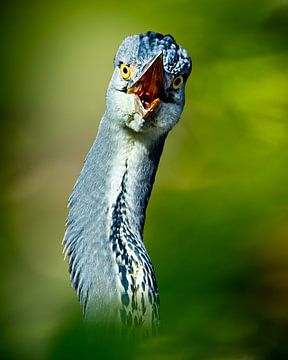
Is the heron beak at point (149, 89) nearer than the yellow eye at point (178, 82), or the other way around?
the heron beak at point (149, 89)

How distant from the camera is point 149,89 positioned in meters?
1.56

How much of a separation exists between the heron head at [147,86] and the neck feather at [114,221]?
0.06 meters

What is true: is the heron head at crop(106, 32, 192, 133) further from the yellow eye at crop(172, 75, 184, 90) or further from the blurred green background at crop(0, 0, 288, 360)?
the blurred green background at crop(0, 0, 288, 360)

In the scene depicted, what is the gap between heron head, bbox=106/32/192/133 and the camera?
1.56 metres

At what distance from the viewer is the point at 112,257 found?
1.58 meters

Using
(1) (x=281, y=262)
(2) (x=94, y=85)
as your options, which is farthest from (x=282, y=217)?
(2) (x=94, y=85)

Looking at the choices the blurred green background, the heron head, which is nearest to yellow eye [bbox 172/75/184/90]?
the heron head

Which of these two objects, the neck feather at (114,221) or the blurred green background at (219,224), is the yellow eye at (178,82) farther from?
the blurred green background at (219,224)

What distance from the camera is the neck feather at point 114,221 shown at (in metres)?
1.56

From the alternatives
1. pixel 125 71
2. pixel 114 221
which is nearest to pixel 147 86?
pixel 125 71

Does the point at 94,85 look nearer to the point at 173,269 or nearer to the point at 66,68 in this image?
the point at 66,68

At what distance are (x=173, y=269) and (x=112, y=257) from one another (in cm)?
130

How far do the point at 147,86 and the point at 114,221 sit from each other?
0.90 ft

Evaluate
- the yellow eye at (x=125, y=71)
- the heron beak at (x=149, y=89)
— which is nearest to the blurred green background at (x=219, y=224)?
the heron beak at (x=149, y=89)
